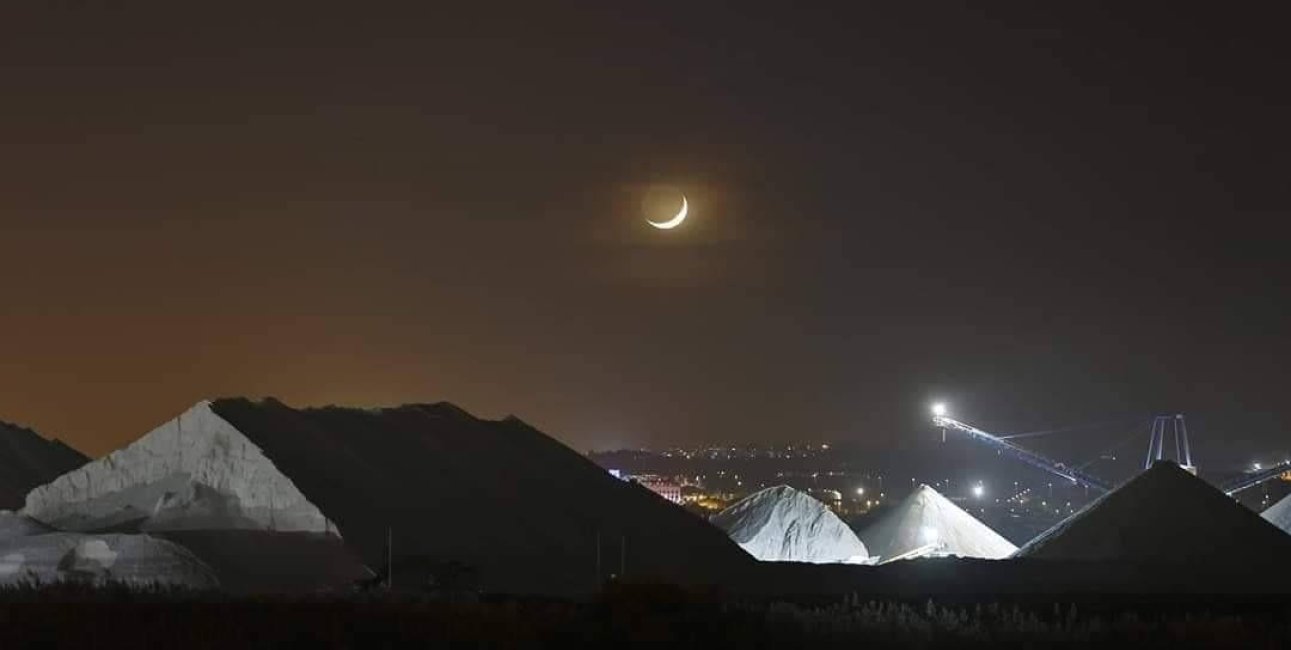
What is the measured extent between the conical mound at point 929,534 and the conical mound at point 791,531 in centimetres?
205

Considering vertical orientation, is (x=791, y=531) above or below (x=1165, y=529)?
above

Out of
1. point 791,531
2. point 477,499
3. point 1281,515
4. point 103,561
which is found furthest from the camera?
point 1281,515

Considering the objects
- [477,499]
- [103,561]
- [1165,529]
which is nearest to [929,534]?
[1165,529]

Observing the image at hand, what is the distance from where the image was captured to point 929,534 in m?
63.3

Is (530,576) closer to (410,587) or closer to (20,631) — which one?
(410,587)

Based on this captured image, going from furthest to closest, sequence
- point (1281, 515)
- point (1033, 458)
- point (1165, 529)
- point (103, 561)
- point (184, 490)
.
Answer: point (1033, 458) → point (1281, 515) → point (1165, 529) → point (184, 490) → point (103, 561)

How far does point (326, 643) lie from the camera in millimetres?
19000

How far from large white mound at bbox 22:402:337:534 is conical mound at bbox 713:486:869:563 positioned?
2457cm

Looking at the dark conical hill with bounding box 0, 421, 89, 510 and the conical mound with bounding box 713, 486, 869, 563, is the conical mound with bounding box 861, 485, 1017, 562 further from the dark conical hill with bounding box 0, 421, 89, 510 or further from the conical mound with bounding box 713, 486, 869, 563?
the dark conical hill with bounding box 0, 421, 89, 510

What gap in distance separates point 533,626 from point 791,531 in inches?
1629

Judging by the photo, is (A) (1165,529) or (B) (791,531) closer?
(A) (1165,529)

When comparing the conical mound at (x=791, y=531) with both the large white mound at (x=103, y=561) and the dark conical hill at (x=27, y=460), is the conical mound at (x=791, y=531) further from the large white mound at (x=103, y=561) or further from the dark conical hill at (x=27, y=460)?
the large white mound at (x=103, y=561)

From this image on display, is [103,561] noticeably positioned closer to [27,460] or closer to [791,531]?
[27,460]

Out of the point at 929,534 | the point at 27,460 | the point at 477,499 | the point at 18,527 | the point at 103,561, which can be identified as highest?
the point at 27,460
